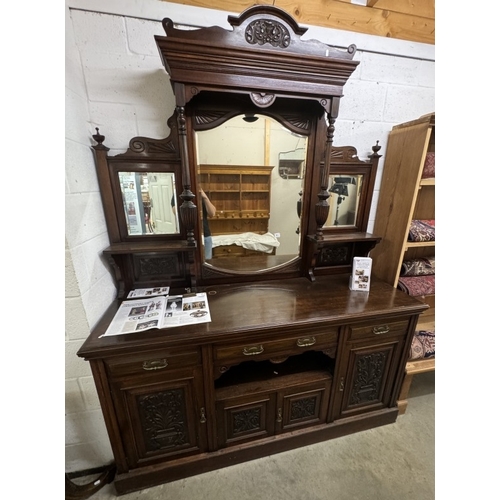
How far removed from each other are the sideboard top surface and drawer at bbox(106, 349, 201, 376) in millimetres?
46

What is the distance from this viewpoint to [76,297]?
83 cm

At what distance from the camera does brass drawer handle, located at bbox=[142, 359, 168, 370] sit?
860mm

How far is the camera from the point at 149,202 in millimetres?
1082

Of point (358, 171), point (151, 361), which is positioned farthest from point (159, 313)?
point (358, 171)

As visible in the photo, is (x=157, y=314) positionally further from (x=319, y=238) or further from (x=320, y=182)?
(x=320, y=182)

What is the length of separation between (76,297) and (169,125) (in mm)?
828

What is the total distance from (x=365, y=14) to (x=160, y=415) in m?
2.17

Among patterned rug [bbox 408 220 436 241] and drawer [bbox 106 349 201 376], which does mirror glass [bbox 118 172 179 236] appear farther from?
patterned rug [bbox 408 220 436 241]

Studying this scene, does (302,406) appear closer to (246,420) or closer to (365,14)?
(246,420)

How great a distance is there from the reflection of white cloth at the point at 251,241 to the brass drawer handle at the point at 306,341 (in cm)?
50

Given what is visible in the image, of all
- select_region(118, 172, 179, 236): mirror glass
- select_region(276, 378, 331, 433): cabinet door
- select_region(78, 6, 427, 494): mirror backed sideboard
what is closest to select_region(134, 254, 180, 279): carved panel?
select_region(78, 6, 427, 494): mirror backed sideboard
